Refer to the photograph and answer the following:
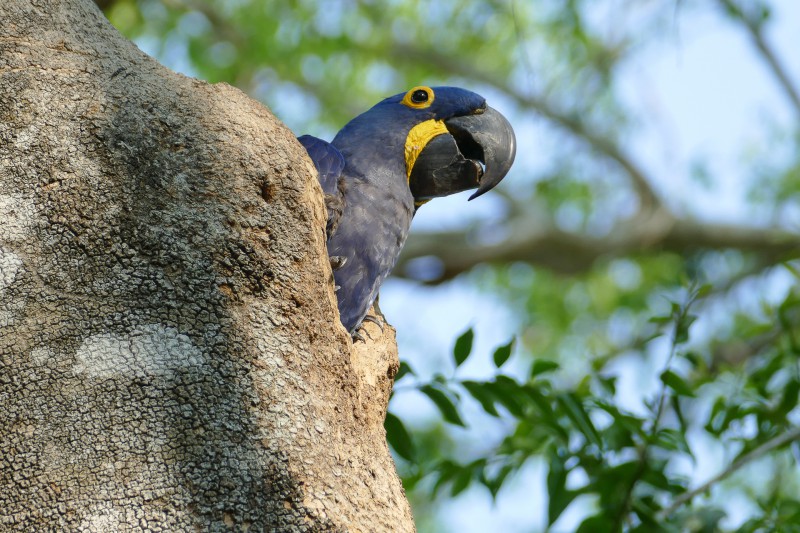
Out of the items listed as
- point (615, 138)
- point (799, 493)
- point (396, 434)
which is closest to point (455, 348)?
point (396, 434)

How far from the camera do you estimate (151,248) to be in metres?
1.55

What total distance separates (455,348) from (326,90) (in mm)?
5827

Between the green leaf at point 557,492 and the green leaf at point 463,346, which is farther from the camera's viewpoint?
the green leaf at point 463,346

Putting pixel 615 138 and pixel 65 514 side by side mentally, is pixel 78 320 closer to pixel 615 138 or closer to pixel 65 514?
pixel 65 514

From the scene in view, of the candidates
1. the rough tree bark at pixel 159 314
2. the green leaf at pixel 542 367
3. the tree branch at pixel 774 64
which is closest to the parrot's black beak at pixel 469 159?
the green leaf at pixel 542 367

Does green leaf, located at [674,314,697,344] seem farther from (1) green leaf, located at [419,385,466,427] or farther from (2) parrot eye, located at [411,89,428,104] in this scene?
(2) parrot eye, located at [411,89,428,104]

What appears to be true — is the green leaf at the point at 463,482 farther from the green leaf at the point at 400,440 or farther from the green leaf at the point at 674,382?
the green leaf at the point at 674,382

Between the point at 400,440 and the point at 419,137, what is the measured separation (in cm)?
101

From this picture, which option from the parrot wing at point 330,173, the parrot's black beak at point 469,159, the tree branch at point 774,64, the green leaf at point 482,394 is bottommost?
the green leaf at point 482,394

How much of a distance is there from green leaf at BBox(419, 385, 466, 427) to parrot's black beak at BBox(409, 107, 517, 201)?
668 millimetres

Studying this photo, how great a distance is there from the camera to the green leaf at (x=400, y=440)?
9.01ft

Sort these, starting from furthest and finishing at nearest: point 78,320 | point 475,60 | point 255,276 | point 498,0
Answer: point 475,60 < point 498,0 < point 255,276 < point 78,320

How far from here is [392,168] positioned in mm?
→ 2818

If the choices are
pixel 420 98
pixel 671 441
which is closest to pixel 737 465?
pixel 671 441
